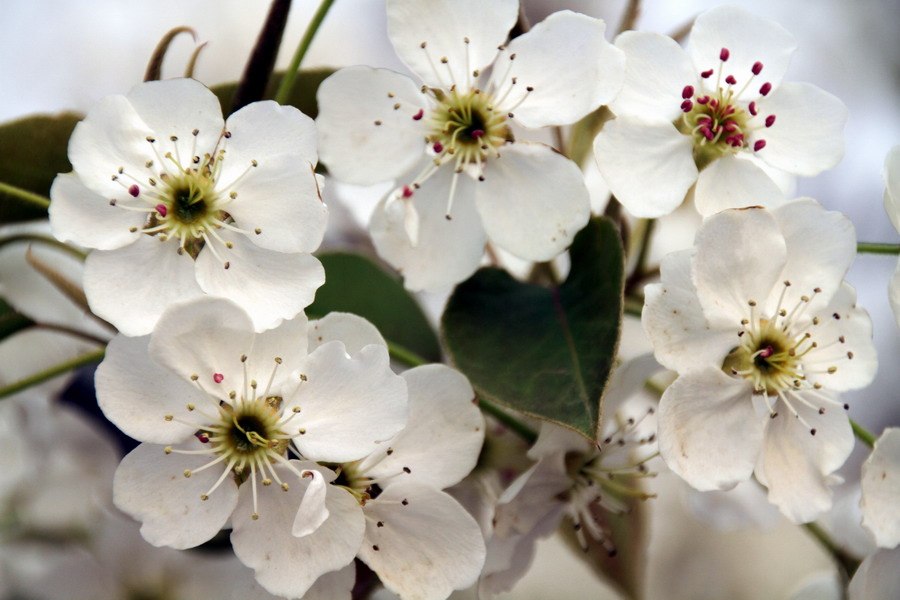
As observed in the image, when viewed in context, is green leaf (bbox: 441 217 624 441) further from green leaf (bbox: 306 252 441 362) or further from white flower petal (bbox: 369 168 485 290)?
green leaf (bbox: 306 252 441 362)

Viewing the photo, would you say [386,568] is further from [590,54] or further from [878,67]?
[878,67]

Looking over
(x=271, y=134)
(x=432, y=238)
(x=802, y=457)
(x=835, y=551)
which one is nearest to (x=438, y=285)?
(x=432, y=238)

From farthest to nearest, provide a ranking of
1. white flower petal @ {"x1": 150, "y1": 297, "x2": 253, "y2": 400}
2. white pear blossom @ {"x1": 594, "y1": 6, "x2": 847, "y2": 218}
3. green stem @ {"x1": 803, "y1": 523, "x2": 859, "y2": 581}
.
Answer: green stem @ {"x1": 803, "y1": 523, "x2": 859, "y2": 581} < white pear blossom @ {"x1": 594, "y1": 6, "x2": 847, "y2": 218} < white flower petal @ {"x1": 150, "y1": 297, "x2": 253, "y2": 400}

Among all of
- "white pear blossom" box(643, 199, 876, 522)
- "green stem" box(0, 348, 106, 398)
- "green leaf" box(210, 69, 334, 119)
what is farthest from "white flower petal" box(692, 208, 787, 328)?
"green stem" box(0, 348, 106, 398)

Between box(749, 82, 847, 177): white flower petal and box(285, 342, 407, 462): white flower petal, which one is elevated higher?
box(749, 82, 847, 177): white flower petal

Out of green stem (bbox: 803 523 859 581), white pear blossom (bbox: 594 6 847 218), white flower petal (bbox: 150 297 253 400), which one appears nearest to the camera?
white flower petal (bbox: 150 297 253 400)

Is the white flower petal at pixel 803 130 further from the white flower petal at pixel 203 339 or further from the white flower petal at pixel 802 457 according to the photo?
the white flower petal at pixel 203 339

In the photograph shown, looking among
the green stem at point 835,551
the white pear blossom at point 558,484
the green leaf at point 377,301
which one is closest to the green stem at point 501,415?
the white pear blossom at point 558,484
